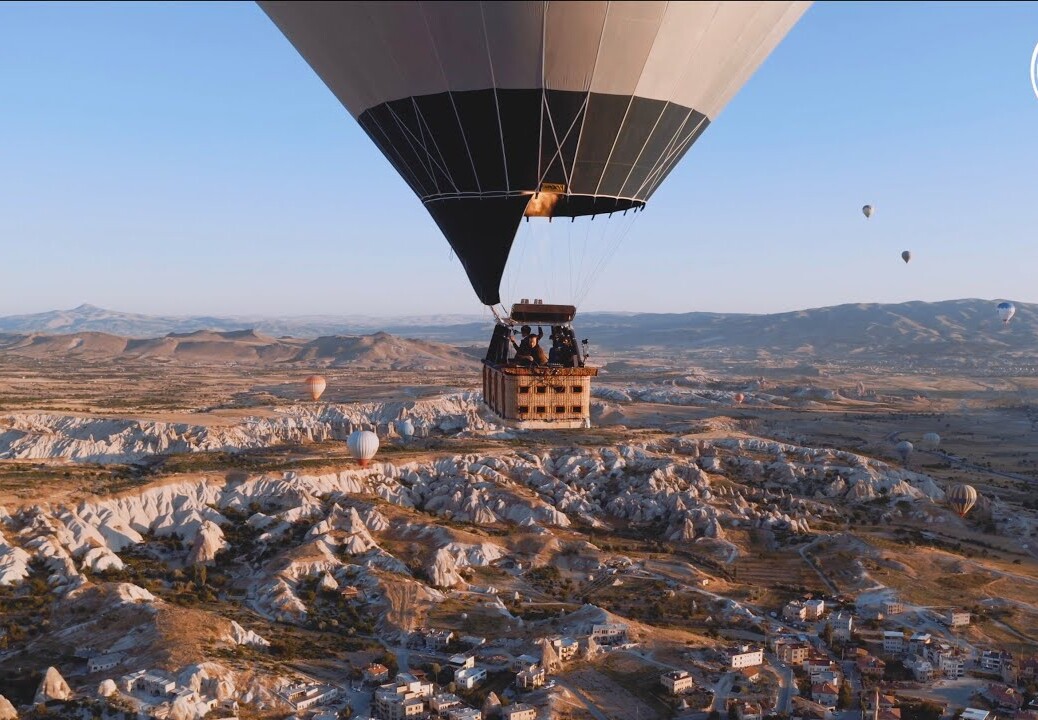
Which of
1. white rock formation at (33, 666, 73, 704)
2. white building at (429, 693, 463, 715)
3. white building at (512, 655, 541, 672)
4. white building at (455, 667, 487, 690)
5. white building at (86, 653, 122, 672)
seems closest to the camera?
white rock formation at (33, 666, 73, 704)

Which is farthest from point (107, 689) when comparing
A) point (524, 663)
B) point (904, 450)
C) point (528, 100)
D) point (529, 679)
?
point (904, 450)

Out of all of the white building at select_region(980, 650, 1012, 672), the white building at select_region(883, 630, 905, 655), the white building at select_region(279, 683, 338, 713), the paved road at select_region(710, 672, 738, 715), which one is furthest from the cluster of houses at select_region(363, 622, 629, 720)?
the white building at select_region(980, 650, 1012, 672)

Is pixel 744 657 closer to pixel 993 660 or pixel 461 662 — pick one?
pixel 993 660

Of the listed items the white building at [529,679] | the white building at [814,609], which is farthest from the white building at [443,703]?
the white building at [814,609]

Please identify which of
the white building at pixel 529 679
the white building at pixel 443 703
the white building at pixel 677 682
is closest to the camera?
the white building at pixel 443 703

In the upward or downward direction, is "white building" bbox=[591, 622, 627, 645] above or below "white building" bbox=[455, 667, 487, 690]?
above

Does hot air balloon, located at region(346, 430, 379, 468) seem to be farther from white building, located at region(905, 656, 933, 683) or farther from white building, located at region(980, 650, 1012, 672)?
white building, located at region(980, 650, 1012, 672)

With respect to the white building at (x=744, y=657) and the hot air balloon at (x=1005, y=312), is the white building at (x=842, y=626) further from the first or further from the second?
the hot air balloon at (x=1005, y=312)
